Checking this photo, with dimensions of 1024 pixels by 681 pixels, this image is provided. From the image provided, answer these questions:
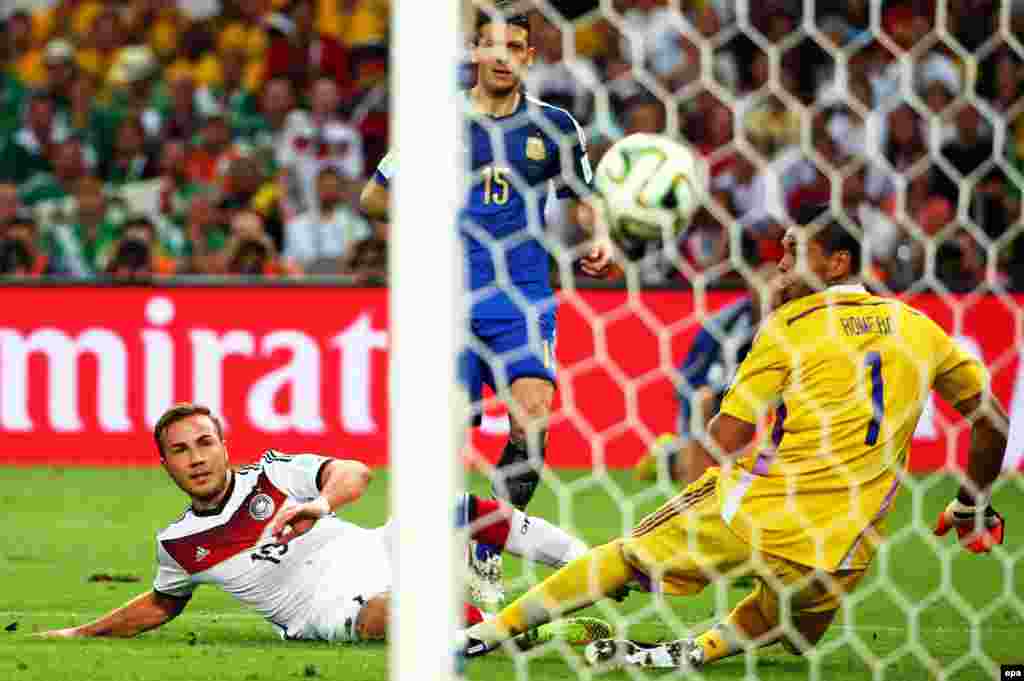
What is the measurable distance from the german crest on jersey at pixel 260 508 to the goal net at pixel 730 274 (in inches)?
31.5

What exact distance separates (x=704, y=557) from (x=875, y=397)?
1.96ft

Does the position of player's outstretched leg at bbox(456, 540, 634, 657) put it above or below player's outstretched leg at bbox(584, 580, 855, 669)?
above

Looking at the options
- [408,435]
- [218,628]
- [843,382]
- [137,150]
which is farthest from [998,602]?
[137,150]

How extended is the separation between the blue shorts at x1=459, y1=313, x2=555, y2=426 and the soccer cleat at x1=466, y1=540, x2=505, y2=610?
484mm

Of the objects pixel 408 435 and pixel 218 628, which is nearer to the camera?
pixel 408 435

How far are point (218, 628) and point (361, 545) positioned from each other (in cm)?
62

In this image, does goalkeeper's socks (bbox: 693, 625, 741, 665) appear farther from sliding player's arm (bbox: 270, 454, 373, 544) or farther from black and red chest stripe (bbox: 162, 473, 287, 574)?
black and red chest stripe (bbox: 162, 473, 287, 574)

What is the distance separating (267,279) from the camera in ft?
32.8

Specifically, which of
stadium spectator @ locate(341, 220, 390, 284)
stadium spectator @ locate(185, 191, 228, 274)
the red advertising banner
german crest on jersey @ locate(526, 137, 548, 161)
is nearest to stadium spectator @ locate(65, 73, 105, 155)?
stadium spectator @ locate(185, 191, 228, 274)

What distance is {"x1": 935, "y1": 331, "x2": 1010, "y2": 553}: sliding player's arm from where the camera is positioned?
4.57 meters

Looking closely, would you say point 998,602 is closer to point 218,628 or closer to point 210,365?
point 218,628

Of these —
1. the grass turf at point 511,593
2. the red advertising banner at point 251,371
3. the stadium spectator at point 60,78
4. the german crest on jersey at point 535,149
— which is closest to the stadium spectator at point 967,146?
the red advertising banner at point 251,371

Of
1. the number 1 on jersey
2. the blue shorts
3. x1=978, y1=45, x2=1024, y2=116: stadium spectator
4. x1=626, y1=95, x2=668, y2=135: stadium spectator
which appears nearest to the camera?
the number 1 on jersey

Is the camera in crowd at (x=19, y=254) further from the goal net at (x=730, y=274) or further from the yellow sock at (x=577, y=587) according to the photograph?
the yellow sock at (x=577, y=587)
